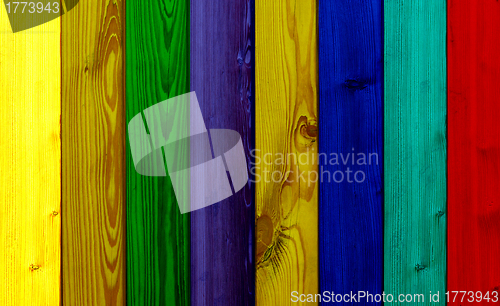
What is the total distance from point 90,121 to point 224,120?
0.32m

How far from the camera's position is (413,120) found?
0.80m

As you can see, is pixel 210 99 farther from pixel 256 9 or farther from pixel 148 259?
pixel 148 259

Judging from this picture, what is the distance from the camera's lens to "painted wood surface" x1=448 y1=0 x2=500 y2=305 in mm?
799

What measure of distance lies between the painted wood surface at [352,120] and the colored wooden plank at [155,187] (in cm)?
34

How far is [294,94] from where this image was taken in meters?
0.80

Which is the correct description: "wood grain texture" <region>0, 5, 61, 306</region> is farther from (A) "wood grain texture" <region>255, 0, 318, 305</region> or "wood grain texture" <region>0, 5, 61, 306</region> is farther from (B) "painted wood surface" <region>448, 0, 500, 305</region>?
(B) "painted wood surface" <region>448, 0, 500, 305</region>

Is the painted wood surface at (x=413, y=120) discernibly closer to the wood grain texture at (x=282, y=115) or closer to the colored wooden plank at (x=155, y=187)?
the wood grain texture at (x=282, y=115)

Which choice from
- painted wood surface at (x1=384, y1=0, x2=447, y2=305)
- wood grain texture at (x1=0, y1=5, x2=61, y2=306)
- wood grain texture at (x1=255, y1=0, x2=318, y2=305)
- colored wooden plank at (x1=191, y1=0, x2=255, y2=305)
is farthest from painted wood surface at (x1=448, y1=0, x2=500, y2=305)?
wood grain texture at (x1=0, y1=5, x2=61, y2=306)

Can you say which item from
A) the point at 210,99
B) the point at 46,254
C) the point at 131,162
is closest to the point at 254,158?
the point at 210,99

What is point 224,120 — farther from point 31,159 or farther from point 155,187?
point 31,159

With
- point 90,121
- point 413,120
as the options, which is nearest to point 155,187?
point 90,121

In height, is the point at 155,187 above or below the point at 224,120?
below

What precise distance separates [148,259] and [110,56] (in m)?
0.49

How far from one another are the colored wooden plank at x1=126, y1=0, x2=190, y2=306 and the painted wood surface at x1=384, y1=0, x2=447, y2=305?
1.57ft
